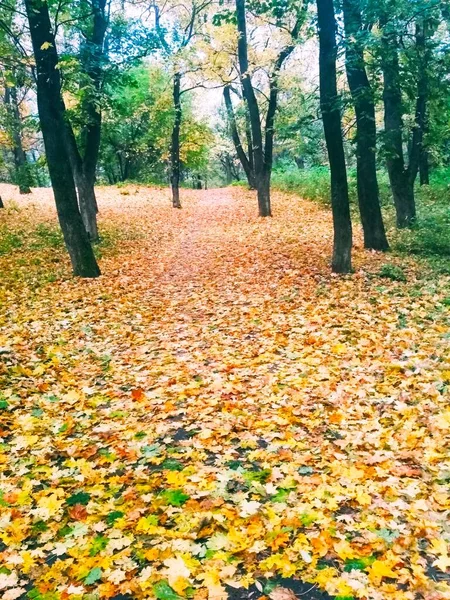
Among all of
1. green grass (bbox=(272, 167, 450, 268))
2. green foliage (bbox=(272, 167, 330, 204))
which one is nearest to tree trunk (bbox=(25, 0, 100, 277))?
green grass (bbox=(272, 167, 450, 268))

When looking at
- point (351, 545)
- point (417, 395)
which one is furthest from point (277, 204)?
point (351, 545)

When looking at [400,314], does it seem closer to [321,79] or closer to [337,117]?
[337,117]

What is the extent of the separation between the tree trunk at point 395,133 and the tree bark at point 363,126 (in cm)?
43

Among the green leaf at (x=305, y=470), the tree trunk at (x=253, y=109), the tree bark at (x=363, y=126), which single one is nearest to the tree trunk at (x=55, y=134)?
the tree bark at (x=363, y=126)

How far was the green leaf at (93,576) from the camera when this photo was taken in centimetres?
296

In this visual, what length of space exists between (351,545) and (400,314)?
5.19 meters

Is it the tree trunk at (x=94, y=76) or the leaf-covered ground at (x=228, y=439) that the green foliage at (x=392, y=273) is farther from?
the tree trunk at (x=94, y=76)

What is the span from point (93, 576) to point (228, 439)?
73.0 inches

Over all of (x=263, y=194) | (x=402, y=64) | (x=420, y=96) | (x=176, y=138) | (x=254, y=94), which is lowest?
(x=263, y=194)

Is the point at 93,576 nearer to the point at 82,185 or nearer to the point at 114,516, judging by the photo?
the point at 114,516

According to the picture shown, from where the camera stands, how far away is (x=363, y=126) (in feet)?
36.2

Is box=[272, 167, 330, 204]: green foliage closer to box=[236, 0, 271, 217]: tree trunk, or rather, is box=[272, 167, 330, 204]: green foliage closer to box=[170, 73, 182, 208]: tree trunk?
box=[236, 0, 271, 217]: tree trunk

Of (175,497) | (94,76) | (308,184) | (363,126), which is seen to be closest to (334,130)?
(363,126)

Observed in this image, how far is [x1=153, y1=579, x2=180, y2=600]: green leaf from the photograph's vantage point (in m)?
2.82
